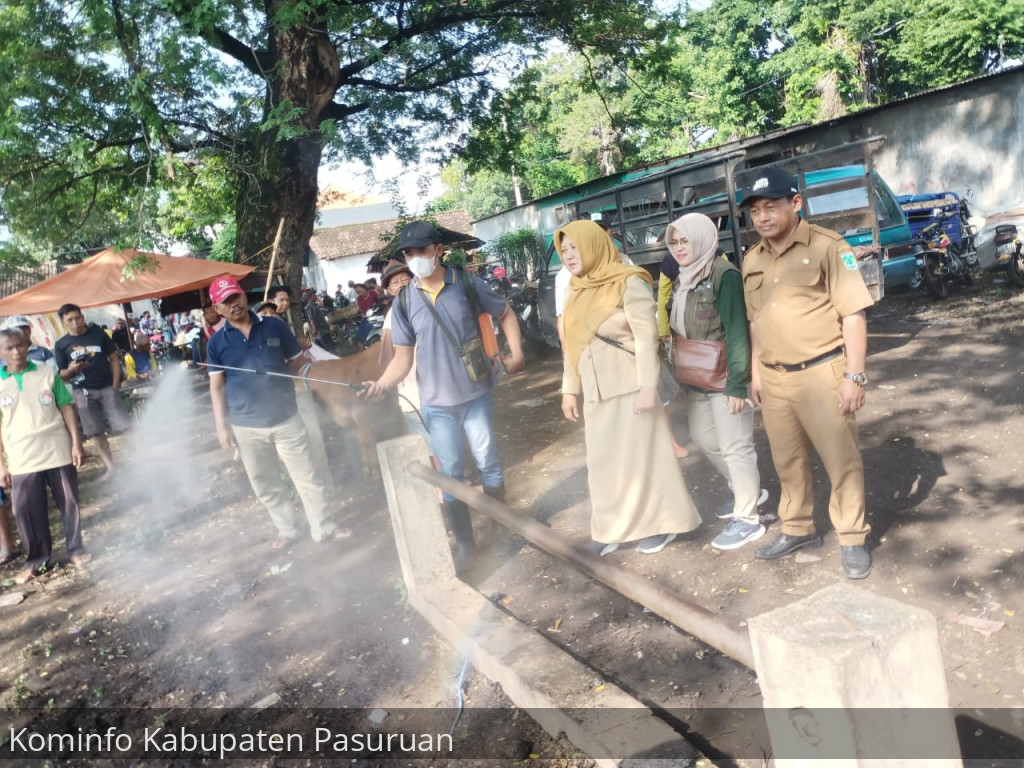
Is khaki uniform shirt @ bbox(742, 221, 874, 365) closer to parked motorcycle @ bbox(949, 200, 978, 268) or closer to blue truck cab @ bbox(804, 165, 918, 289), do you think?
blue truck cab @ bbox(804, 165, 918, 289)

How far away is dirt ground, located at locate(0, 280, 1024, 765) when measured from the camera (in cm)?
329

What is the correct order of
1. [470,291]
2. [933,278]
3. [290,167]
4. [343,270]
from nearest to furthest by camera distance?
[470,291], [290,167], [933,278], [343,270]

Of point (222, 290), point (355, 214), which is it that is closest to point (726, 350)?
point (222, 290)

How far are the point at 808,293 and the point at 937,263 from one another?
28.7 feet

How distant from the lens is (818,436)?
11.6ft

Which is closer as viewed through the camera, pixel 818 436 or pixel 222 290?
pixel 818 436

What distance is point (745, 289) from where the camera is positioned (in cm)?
379

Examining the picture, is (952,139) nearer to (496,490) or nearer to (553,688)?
(496,490)

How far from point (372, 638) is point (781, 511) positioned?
2223 mm

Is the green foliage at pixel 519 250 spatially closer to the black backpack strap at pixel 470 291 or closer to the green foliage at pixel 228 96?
the green foliage at pixel 228 96

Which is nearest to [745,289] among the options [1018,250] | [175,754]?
[175,754]

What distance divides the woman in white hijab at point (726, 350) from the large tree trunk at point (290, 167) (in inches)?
216

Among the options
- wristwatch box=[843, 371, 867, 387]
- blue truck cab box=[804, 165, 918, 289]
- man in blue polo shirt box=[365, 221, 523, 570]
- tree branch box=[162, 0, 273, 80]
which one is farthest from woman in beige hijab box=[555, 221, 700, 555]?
→ blue truck cab box=[804, 165, 918, 289]

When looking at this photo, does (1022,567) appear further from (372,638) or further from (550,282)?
(550,282)
